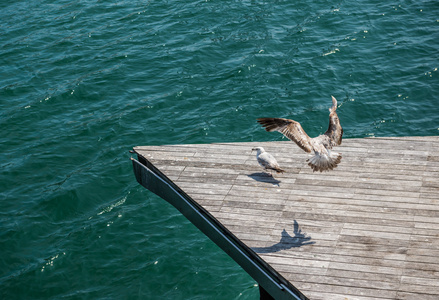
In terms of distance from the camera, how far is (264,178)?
12.6 meters

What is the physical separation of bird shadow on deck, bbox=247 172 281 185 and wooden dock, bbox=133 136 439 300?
0.9 inches

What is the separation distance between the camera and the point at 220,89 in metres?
20.8

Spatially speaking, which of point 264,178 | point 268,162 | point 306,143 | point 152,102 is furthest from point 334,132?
point 152,102

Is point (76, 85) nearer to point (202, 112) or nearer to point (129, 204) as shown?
point (202, 112)

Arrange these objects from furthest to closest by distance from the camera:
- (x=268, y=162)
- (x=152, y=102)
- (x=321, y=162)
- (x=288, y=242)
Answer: (x=152, y=102), (x=268, y=162), (x=321, y=162), (x=288, y=242)

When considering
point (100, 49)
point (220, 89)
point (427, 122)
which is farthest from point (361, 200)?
point (100, 49)

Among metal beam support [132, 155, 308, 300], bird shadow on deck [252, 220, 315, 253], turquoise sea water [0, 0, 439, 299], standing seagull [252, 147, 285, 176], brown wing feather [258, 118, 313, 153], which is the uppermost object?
brown wing feather [258, 118, 313, 153]

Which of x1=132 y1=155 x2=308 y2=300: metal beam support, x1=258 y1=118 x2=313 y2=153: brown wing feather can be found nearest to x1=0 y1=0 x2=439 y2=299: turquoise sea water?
x1=132 y1=155 x2=308 y2=300: metal beam support

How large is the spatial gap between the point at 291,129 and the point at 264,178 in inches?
67.0

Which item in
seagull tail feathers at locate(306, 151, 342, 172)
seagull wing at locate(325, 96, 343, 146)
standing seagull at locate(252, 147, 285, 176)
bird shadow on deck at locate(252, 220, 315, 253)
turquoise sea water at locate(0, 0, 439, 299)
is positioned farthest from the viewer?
turquoise sea water at locate(0, 0, 439, 299)

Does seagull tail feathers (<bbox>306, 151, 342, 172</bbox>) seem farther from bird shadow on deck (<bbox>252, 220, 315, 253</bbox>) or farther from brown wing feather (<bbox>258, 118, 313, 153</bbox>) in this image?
bird shadow on deck (<bbox>252, 220, 315, 253</bbox>)

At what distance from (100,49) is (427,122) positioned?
1393 cm

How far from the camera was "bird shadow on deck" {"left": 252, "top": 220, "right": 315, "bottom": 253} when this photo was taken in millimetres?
10423

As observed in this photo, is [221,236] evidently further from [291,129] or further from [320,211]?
[291,129]
